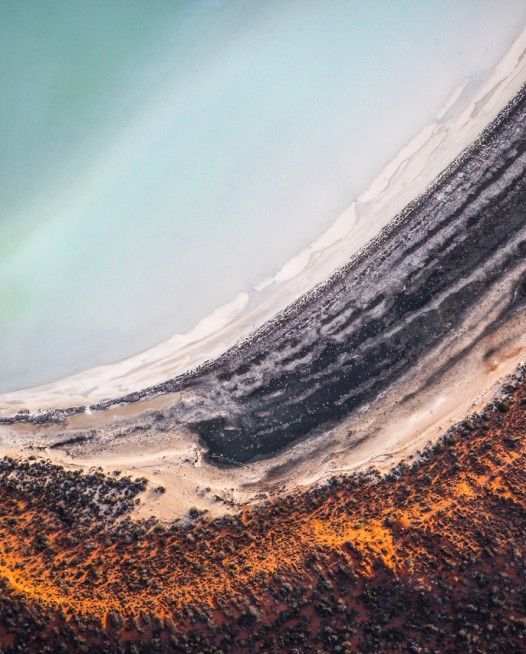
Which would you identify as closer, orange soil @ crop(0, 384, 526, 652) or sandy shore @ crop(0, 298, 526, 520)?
orange soil @ crop(0, 384, 526, 652)

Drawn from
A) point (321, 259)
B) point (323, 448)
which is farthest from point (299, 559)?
point (321, 259)

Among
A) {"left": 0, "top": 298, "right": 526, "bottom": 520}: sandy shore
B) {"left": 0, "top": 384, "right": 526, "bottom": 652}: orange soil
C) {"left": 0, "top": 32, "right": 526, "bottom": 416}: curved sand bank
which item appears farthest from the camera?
{"left": 0, "top": 32, "right": 526, "bottom": 416}: curved sand bank

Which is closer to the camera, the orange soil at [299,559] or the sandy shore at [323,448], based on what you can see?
the orange soil at [299,559]

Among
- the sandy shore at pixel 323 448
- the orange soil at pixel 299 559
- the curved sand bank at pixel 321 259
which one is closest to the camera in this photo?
the orange soil at pixel 299 559

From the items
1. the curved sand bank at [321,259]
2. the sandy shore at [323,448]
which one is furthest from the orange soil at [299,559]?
the curved sand bank at [321,259]

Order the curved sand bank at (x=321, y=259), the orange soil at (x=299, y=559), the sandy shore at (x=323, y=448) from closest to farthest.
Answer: the orange soil at (x=299, y=559), the sandy shore at (x=323, y=448), the curved sand bank at (x=321, y=259)

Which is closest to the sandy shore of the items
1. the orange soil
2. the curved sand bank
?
the orange soil

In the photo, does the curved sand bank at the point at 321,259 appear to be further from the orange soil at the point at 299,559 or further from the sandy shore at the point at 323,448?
the orange soil at the point at 299,559

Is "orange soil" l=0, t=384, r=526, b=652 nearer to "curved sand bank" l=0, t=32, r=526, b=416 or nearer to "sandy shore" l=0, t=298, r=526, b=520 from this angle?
"sandy shore" l=0, t=298, r=526, b=520

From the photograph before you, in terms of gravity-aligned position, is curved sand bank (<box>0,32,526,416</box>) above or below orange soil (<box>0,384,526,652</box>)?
above

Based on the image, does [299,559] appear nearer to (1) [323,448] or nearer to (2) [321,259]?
(1) [323,448]
